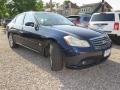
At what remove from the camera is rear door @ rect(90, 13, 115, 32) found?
980 cm

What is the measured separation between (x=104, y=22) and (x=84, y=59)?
5302 millimetres

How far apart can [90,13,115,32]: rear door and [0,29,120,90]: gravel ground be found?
3257 millimetres

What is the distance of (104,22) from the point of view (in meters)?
9.98

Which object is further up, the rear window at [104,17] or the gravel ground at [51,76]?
the rear window at [104,17]

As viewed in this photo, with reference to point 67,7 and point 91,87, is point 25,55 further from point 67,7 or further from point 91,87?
point 67,7

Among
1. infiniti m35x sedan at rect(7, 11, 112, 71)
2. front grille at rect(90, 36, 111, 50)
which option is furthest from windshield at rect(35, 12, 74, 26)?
front grille at rect(90, 36, 111, 50)

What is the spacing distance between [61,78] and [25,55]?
8.89 ft

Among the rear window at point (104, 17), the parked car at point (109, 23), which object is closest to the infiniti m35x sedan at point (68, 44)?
the parked car at point (109, 23)

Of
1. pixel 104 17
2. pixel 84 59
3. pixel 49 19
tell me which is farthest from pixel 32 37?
pixel 104 17

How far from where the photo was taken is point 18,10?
112 feet

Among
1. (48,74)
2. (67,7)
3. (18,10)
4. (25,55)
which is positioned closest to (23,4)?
(18,10)

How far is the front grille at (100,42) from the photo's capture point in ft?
16.9

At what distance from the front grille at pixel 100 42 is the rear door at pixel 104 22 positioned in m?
4.36

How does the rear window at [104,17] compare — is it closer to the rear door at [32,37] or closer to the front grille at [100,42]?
the rear door at [32,37]
